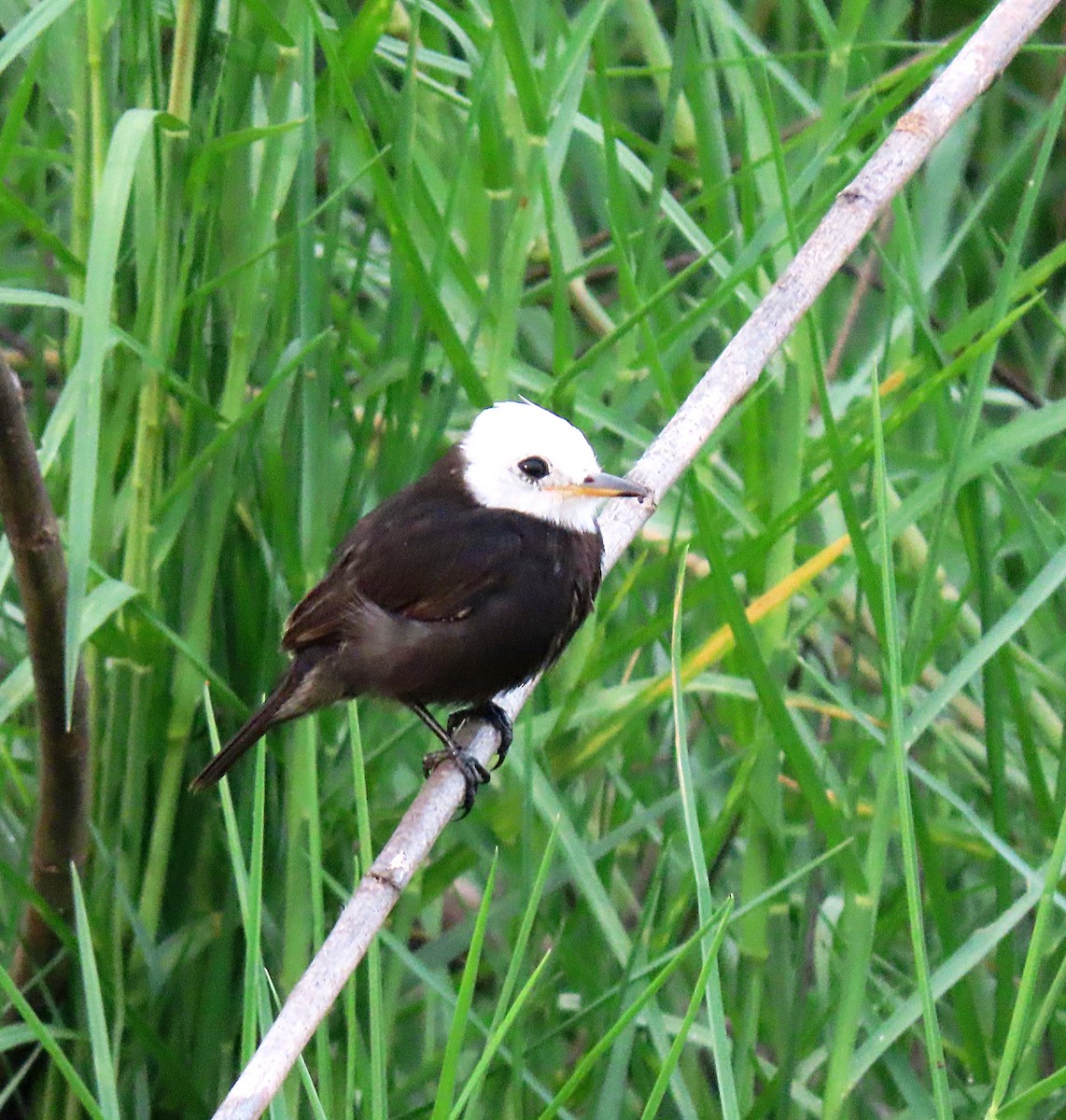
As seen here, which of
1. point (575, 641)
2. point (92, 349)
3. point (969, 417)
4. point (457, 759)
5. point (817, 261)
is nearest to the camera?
point (92, 349)

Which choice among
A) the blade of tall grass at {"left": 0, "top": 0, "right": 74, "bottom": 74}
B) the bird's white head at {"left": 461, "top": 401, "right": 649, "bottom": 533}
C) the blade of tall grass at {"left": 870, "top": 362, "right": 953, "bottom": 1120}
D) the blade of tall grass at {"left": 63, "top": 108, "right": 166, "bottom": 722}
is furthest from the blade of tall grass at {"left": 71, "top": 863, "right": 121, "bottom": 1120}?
the bird's white head at {"left": 461, "top": 401, "right": 649, "bottom": 533}

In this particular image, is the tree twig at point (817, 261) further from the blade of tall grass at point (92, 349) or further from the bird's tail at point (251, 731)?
the blade of tall grass at point (92, 349)

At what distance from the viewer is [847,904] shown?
2.12 metres

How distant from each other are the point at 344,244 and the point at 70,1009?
48.6 inches

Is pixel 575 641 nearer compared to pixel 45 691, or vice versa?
pixel 45 691

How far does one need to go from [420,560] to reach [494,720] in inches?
10.7

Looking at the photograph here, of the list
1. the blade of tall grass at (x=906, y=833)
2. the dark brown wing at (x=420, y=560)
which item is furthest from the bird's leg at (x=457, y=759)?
the blade of tall grass at (x=906, y=833)

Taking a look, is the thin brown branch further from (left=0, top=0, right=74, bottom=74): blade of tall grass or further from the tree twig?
the tree twig

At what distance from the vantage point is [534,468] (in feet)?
8.56

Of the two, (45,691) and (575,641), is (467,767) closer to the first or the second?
(575,641)

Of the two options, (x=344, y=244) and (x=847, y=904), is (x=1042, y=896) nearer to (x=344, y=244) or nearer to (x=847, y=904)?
(x=847, y=904)

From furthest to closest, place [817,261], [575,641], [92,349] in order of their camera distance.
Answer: [575,641]
[817,261]
[92,349]

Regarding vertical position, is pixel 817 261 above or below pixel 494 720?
above

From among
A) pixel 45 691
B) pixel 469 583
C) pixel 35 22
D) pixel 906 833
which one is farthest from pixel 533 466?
pixel 906 833
